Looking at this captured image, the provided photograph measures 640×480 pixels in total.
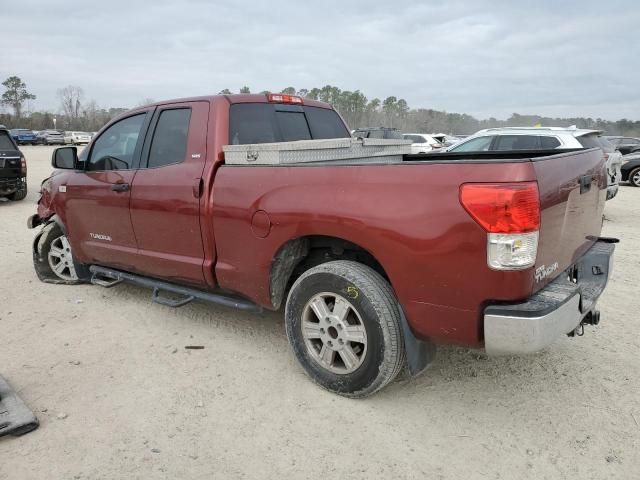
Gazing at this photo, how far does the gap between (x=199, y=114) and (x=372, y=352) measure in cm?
230

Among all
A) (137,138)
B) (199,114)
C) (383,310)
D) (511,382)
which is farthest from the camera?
(137,138)

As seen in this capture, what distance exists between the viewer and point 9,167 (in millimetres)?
11758

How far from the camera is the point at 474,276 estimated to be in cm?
256

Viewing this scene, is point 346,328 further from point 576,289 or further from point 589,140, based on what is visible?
point 589,140

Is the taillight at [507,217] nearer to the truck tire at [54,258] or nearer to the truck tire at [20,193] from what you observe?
the truck tire at [54,258]

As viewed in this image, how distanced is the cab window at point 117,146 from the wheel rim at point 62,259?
1.17 m

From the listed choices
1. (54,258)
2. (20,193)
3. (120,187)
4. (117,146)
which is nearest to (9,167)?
(20,193)

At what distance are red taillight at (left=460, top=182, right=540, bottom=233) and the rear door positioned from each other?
2111mm

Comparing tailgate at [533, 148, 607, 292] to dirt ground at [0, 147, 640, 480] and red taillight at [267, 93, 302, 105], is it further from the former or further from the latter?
red taillight at [267, 93, 302, 105]

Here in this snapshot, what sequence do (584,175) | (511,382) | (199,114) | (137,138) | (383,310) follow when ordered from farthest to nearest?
(137,138) → (199,114) → (511,382) → (584,175) → (383,310)

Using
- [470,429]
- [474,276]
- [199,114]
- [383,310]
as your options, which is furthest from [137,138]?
[470,429]

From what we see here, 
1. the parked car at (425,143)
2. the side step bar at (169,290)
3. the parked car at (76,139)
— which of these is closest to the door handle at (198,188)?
the side step bar at (169,290)

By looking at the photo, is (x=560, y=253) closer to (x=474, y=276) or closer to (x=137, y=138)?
(x=474, y=276)

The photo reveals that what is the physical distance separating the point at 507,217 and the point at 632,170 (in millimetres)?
16482
